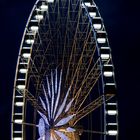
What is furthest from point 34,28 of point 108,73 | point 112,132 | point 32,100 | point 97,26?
point 112,132

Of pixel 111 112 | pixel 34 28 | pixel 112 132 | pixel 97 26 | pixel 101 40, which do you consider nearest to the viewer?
pixel 112 132

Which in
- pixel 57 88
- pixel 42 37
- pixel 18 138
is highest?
pixel 42 37

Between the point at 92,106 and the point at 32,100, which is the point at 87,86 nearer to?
the point at 92,106

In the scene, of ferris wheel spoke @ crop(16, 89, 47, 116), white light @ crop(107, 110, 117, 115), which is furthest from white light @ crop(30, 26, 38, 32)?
white light @ crop(107, 110, 117, 115)

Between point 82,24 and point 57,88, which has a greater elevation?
point 82,24

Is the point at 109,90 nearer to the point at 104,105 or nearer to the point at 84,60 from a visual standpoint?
the point at 104,105

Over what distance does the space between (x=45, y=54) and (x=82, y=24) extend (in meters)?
2.15

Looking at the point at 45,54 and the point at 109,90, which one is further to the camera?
the point at 45,54

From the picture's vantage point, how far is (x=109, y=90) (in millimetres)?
30500

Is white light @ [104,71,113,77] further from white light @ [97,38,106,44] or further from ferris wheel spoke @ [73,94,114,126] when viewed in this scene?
white light @ [97,38,106,44]

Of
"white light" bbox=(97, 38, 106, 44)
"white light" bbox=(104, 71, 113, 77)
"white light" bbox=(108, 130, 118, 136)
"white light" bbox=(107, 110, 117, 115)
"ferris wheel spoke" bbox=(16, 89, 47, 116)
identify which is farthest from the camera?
"white light" bbox=(97, 38, 106, 44)

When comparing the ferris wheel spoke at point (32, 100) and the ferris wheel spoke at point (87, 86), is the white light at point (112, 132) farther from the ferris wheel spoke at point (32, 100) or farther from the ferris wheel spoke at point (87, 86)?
the ferris wheel spoke at point (32, 100)

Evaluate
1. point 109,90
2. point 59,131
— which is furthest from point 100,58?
point 59,131

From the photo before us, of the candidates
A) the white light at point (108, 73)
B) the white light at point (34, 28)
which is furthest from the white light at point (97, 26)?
the white light at point (34, 28)
